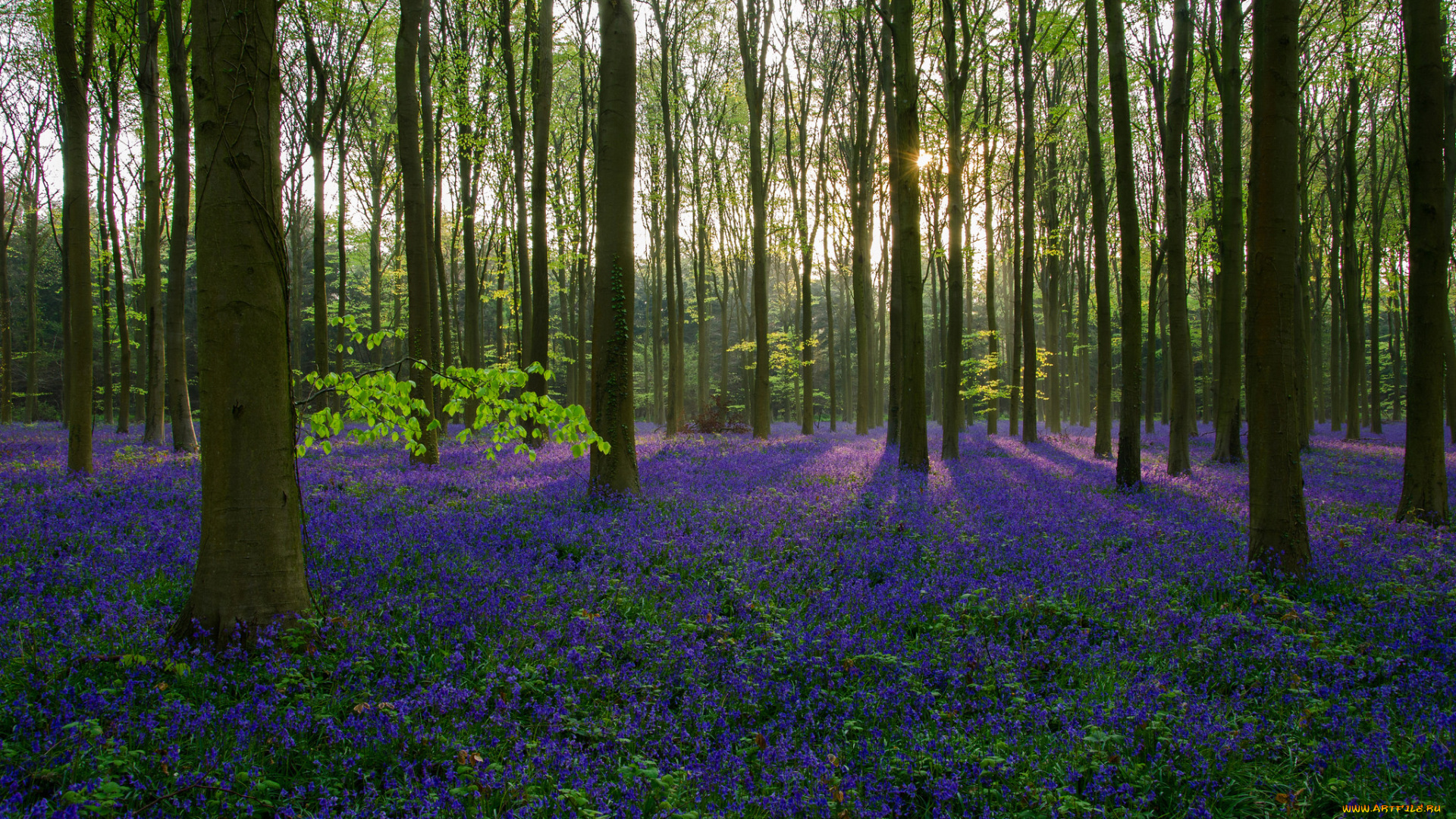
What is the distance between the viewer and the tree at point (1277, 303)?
6125 mm

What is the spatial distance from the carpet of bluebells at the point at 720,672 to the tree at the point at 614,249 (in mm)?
1388

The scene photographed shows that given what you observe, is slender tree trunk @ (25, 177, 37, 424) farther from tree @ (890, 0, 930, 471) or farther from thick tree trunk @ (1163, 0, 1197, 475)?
thick tree trunk @ (1163, 0, 1197, 475)

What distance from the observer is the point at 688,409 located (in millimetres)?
48812

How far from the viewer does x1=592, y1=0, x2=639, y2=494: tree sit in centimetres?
850

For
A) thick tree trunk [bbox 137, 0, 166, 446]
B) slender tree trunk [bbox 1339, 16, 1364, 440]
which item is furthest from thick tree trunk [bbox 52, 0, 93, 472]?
slender tree trunk [bbox 1339, 16, 1364, 440]

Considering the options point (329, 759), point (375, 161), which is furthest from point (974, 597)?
point (375, 161)

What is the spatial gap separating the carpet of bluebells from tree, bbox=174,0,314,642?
0.43 metres

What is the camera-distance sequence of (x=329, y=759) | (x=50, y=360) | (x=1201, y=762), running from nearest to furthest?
(x=329, y=759) → (x=1201, y=762) → (x=50, y=360)

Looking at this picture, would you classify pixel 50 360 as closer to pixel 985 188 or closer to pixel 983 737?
pixel 985 188

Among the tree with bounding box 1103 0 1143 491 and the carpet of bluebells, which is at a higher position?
the tree with bounding box 1103 0 1143 491

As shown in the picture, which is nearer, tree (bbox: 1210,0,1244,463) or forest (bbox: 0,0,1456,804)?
forest (bbox: 0,0,1456,804)

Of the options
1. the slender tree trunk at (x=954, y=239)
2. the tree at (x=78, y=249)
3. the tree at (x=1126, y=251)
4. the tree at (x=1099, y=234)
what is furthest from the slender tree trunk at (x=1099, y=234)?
the tree at (x=78, y=249)

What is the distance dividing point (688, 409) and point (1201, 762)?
1815 inches

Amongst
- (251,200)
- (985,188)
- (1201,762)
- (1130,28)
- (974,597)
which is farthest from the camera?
(985,188)
